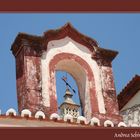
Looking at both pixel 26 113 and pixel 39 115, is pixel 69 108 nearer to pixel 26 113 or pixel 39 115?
pixel 39 115

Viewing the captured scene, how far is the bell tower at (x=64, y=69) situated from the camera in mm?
13094

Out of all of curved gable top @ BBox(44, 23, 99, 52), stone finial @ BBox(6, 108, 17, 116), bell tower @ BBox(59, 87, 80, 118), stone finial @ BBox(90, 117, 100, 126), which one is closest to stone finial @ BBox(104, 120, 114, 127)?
stone finial @ BBox(90, 117, 100, 126)

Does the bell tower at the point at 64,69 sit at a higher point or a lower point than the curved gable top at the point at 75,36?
lower

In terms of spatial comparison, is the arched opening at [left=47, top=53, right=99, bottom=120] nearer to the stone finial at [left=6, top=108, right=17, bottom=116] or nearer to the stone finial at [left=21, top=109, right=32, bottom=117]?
the stone finial at [left=21, top=109, right=32, bottom=117]

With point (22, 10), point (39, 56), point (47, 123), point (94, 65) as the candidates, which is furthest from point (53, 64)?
point (22, 10)

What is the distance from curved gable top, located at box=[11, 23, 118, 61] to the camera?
1371 centimetres

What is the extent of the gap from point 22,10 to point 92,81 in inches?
200

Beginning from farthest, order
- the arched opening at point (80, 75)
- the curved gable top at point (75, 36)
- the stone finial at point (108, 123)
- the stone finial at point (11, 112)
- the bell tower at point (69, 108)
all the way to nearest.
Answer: the curved gable top at point (75, 36) < the bell tower at point (69, 108) < the arched opening at point (80, 75) < the stone finial at point (108, 123) < the stone finial at point (11, 112)

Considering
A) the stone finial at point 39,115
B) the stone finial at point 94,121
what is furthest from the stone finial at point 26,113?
the stone finial at point 94,121

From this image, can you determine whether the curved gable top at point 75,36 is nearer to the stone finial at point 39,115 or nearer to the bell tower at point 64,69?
the bell tower at point 64,69

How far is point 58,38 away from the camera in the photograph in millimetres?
14312

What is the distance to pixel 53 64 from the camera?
45.3ft

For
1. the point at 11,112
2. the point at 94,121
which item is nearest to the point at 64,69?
the point at 94,121

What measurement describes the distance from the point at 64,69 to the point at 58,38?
32.7 inches
